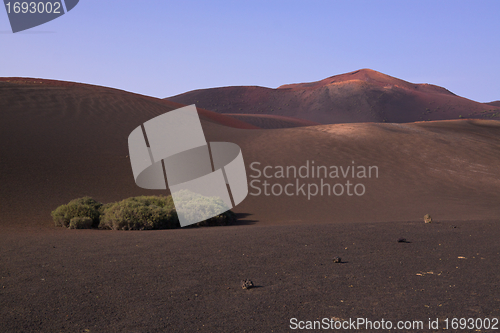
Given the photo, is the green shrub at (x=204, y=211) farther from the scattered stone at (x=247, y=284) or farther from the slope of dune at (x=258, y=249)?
the scattered stone at (x=247, y=284)

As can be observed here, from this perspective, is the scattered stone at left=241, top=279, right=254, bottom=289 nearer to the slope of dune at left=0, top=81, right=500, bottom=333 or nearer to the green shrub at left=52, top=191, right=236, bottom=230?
the slope of dune at left=0, top=81, right=500, bottom=333

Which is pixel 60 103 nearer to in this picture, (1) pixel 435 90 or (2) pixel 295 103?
(2) pixel 295 103

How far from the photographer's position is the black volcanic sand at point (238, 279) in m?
4.12

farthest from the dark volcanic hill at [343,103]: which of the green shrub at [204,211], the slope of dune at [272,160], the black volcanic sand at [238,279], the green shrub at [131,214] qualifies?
the black volcanic sand at [238,279]

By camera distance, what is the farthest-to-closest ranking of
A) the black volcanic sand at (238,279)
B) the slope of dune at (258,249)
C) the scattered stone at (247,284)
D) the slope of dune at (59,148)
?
the slope of dune at (59,148) → the scattered stone at (247,284) → the slope of dune at (258,249) → the black volcanic sand at (238,279)

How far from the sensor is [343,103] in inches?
3457

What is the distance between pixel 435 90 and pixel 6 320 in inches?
5060

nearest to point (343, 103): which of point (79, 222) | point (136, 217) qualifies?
point (136, 217)

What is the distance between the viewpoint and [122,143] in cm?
2091

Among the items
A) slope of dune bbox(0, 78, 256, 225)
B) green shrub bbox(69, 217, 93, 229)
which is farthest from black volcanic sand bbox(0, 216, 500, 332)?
slope of dune bbox(0, 78, 256, 225)

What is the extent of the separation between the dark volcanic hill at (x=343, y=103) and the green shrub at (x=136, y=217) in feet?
229

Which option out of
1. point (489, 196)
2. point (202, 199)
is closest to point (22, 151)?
point (202, 199)

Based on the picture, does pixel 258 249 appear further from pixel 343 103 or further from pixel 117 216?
pixel 343 103

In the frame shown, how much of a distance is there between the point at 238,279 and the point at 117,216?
5.86 metres
